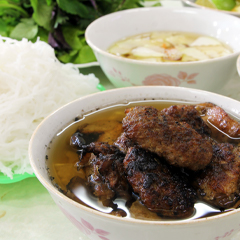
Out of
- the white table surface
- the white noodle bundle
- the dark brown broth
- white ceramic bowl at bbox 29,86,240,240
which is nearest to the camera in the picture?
white ceramic bowl at bbox 29,86,240,240

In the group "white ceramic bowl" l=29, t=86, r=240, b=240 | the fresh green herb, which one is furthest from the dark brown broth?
the fresh green herb

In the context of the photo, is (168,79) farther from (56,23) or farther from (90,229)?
(56,23)

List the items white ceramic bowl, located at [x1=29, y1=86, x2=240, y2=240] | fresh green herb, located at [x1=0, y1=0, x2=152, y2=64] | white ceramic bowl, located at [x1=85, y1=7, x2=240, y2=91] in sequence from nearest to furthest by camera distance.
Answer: white ceramic bowl, located at [x1=29, y1=86, x2=240, y2=240] < white ceramic bowl, located at [x1=85, y1=7, x2=240, y2=91] < fresh green herb, located at [x1=0, y1=0, x2=152, y2=64]

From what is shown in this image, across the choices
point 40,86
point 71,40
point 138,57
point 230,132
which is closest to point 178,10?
point 138,57

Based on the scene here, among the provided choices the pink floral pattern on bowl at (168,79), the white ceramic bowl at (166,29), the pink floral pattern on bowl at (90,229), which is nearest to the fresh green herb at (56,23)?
the white ceramic bowl at (166,29)

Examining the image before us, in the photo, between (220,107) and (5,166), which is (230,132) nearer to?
(220,107)

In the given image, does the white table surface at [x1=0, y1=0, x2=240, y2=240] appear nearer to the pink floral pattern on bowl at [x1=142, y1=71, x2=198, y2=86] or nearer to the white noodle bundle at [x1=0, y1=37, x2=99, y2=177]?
the white noodle bundle at [x1=0, y1=37, x2=99, y2=177]
